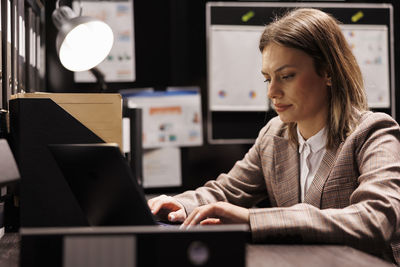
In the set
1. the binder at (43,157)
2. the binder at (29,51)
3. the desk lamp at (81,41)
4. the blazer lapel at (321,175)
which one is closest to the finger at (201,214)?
the binder at (43,157)

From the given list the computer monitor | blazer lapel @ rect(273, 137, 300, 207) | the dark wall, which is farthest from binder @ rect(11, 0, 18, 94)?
the computer monitor

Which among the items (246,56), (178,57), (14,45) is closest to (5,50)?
(14,45)

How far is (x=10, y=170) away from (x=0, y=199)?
44 cm


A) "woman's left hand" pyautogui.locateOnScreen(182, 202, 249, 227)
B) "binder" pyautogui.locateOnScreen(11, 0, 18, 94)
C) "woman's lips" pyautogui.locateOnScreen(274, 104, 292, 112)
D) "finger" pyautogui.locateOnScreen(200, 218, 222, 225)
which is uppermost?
"binder" pyautogui.locateOnScreen(11, 0, 18, 94)

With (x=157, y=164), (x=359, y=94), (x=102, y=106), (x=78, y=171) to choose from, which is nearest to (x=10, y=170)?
(x=78, y=171)

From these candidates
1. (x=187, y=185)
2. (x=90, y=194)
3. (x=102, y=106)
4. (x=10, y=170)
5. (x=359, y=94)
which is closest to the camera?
(x=10, y=170)

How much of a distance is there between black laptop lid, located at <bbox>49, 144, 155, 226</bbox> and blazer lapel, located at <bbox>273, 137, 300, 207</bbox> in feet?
2.45

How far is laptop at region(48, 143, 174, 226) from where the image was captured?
62 cm

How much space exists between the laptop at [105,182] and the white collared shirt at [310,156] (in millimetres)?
759

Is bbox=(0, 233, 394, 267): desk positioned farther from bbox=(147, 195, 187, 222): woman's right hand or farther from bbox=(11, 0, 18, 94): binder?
bbox=(11, 0, 18, 94): binder

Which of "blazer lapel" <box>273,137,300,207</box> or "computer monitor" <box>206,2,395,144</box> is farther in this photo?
A: "computer monitor" <box>206,2,395,144</box>

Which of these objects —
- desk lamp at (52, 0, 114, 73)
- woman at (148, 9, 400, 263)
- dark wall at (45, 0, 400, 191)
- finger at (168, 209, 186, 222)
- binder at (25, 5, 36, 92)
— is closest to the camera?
woman at (148, 9, 400, 263)

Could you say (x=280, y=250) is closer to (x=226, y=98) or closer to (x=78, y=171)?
(x=78, y=171)

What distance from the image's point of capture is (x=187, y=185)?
2455mm
